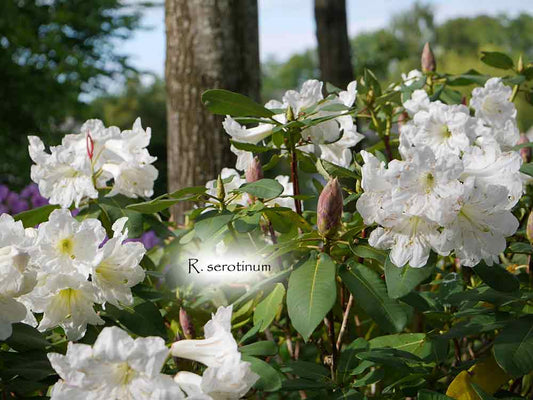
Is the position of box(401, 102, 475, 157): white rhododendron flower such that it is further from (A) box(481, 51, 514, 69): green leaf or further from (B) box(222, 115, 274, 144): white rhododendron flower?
(A) box(481, 51, 514, 69): green leaf

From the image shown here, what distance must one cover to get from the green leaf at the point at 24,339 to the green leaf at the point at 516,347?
782 millimetres

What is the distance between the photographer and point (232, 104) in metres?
1.41

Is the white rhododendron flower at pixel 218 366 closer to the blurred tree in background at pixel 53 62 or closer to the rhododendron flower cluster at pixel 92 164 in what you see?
the rhododendron flower cluster at pixel 92 164

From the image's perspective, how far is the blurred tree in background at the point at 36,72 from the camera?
8133mm

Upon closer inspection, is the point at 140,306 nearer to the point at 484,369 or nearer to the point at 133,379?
the point at 133,379

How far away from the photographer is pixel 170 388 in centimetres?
93

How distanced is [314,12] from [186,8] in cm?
291

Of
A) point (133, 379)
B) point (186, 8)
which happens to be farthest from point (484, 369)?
point (186, 8)

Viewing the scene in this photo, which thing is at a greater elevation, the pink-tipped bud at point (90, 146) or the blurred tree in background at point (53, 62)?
the blurred tree in background at point (53, 62)

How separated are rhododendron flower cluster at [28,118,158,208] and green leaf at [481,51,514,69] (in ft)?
3.06

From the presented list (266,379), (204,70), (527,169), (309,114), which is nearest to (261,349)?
(266,379)

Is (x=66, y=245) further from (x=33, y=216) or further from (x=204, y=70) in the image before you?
(x=204, y=70)

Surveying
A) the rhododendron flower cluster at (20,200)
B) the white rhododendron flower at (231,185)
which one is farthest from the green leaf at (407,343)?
the rhododendron flower cluster at (20,200)

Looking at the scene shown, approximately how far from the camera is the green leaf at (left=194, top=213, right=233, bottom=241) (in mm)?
1321
